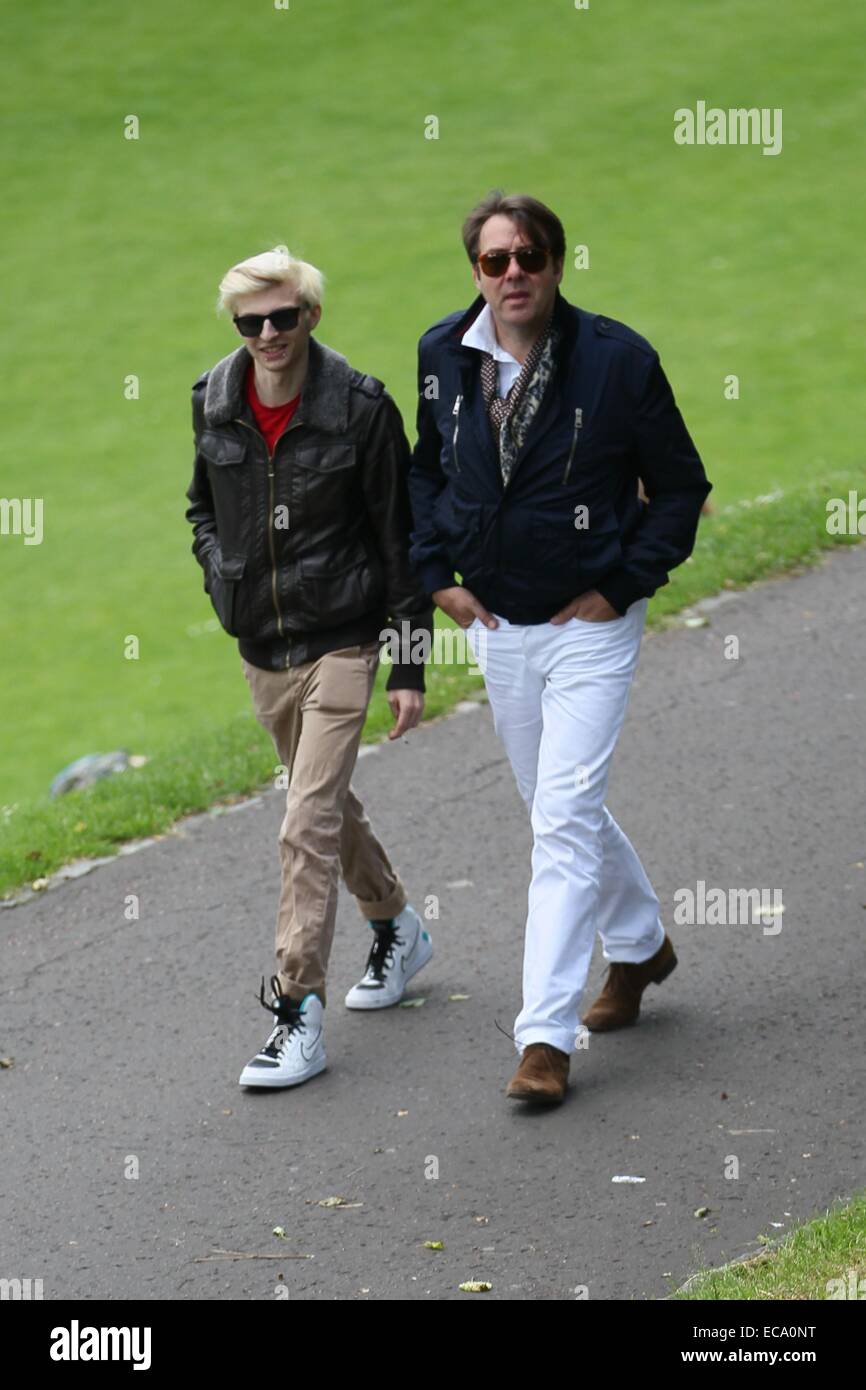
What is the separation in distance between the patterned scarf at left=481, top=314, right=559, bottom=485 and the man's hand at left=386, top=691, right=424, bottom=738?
770 mm

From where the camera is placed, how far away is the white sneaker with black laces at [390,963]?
6.42m

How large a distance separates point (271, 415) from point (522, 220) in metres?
0.98

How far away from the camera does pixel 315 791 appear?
19.0 feet

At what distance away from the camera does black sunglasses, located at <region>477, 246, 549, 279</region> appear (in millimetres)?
5281

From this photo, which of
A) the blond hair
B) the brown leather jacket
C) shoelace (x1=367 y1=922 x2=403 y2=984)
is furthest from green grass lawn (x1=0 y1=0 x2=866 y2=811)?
the blond hair

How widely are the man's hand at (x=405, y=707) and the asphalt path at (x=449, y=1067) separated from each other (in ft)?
3.35

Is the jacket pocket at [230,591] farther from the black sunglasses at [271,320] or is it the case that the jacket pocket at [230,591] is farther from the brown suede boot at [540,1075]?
the brown suede boot at [540,1075]

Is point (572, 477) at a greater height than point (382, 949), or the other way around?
point (572, 477)

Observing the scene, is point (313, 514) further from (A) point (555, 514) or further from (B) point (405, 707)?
(A) point (555, 514)

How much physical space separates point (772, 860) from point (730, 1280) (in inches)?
115

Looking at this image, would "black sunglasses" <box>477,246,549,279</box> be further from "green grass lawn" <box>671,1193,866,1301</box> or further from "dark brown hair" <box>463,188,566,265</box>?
"green grass lawn" <box>671,1193,866,1301</box>

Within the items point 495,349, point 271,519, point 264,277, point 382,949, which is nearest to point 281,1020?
point 382,949

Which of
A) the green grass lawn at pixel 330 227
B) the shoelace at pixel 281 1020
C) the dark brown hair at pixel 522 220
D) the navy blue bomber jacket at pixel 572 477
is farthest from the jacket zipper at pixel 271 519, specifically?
the green grass lawn at pixel 330 227
